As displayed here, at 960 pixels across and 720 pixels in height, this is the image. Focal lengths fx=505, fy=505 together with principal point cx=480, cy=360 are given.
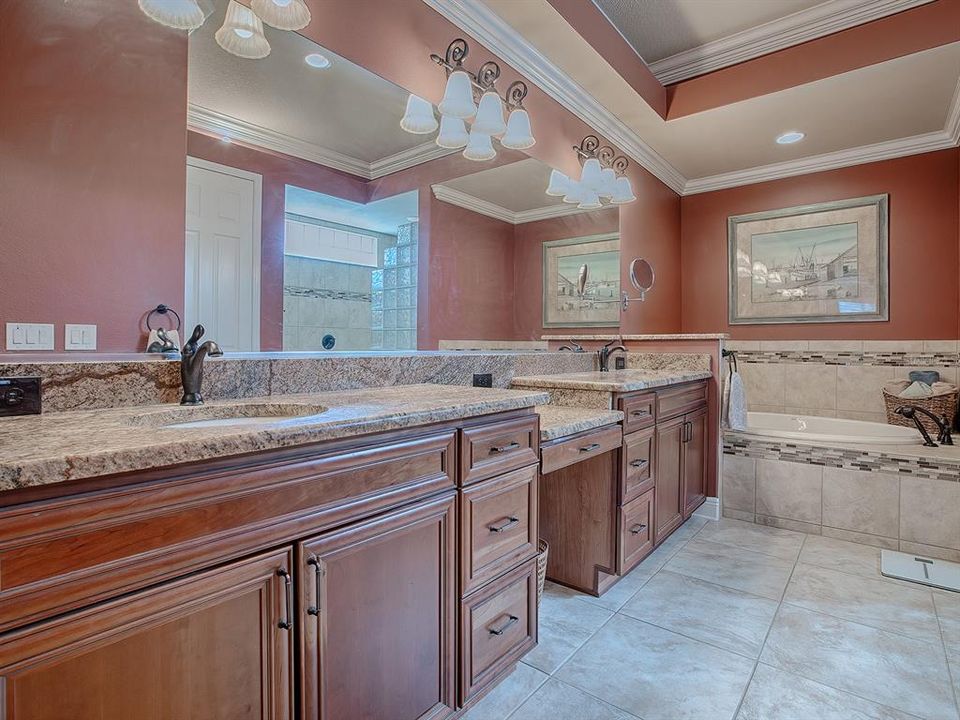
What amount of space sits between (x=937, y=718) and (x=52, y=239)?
269 centimetres

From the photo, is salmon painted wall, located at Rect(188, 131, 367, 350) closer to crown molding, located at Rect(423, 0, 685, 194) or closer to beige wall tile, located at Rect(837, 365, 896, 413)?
crown molding, located at Rect(423, 0, 685, 194)

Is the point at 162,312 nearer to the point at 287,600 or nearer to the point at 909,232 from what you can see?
the point at 287,600

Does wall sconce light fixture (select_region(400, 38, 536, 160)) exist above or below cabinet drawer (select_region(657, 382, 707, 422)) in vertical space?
above

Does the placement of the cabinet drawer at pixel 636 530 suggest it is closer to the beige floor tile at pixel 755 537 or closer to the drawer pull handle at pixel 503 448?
the beige floor tile at pixel 755 537

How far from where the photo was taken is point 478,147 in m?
2.32

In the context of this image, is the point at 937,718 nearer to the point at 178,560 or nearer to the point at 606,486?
the point at 606,486

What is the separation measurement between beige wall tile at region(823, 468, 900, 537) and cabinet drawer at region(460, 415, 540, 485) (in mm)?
2195

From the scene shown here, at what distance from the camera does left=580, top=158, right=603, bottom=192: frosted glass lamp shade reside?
3088 mm

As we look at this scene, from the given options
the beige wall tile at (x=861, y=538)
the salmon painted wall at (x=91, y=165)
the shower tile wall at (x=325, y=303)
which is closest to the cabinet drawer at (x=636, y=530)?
the beige wall tile at (x=861, y=538)

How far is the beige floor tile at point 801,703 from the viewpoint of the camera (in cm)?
148

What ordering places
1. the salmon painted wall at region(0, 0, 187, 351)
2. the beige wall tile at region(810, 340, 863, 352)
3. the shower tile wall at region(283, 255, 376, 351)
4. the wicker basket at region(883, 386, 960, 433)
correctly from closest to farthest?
the salmon painted wall at region(0, 0, 187, 351), the shower tile wall at region(283, 255, 376, 351), the wicker basket at region(883, 386, 960, 433), the beige wall tile at region(810, 340, 863, 352)

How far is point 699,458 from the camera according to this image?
3143mm

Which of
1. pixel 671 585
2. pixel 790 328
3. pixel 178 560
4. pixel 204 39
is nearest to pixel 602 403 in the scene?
pixel 671 585

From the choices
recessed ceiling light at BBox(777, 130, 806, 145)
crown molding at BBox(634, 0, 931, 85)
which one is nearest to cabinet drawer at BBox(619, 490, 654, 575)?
crown molding at BBox(634, 0, 931, 85)
